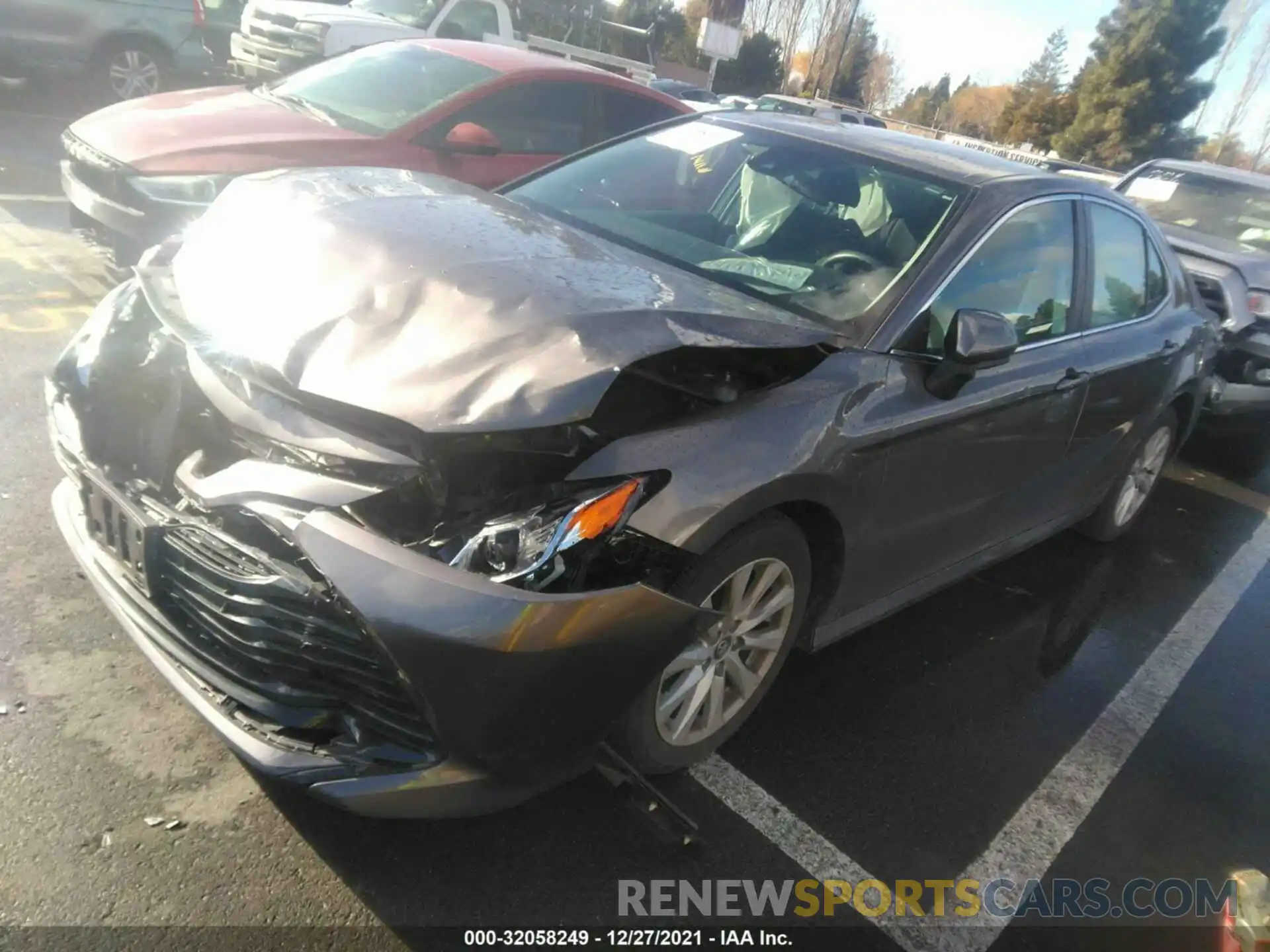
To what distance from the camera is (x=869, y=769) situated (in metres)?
3.07

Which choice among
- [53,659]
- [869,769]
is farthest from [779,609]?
[53,659]

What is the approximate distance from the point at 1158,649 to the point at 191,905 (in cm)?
385

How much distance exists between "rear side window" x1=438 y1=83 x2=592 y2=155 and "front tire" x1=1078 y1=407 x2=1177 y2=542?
13.3ft

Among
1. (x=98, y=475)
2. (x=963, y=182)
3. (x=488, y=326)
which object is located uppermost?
(x=963, y=182)

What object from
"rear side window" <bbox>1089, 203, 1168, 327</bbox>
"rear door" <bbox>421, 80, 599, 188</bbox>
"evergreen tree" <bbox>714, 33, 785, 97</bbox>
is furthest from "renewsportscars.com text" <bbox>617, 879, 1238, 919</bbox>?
"evergreen tree" <bbox>714, 33, 785, 97</bbox>

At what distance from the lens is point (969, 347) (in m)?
2.88

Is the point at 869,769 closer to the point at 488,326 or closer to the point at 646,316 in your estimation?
the point at 646,316

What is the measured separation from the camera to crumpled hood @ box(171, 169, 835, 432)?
2203 mm

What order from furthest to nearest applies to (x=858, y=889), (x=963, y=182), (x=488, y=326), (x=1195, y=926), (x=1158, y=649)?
(x=1158, y=649)
(x=963, y=182)
(x=1195, y=926)
(x=858, y=889)
(x=488, y=326)

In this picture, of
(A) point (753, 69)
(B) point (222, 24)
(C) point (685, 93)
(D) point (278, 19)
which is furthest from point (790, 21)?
(D) point (278, 19)

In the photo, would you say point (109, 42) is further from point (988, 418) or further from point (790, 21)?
point (790, 21)

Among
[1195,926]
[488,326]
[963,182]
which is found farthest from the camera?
[963,182]

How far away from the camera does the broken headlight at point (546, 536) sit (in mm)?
2080

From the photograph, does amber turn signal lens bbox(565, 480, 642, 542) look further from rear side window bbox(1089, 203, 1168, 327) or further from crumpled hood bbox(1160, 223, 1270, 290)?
crumpled hood bbox(1160, 223, 1270, 290)
